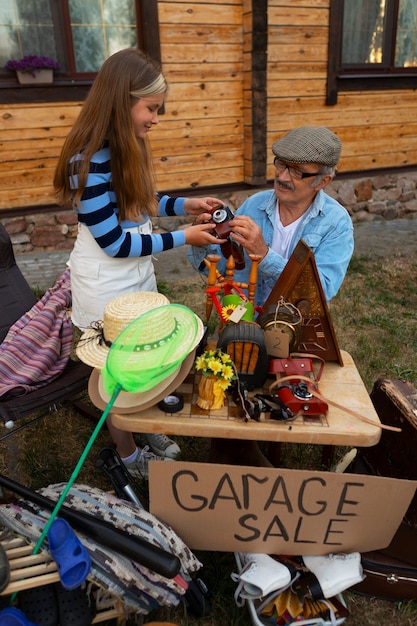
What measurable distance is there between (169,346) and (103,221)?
68 centimetres

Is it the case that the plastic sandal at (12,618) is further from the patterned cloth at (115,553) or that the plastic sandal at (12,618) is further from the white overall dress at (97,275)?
the white overall dress at (97,275)

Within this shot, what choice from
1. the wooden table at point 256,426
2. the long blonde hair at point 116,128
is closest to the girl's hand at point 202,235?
the long blonde hair at point 116,128

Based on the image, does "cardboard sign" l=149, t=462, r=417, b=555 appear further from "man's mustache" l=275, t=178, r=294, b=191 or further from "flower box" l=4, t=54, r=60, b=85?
"flower box" l=4, t=54, r=60, b=85

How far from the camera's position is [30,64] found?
179 inches

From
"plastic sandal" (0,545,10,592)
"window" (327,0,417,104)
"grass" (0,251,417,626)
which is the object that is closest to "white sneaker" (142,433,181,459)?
"grass" (0,251,417,626)

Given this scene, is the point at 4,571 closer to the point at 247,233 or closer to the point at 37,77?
the point at 247,233

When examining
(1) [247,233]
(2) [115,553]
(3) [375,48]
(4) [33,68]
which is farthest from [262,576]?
(3) [375,48]

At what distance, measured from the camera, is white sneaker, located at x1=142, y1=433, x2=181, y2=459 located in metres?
2.43

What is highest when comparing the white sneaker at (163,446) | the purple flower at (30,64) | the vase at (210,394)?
the purple flower at (30,64)

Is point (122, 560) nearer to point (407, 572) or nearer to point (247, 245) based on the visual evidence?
point (407, 572)

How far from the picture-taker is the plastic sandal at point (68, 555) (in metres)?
1.33

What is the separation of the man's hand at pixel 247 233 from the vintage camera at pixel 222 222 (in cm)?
3

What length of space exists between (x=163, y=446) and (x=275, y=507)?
3.31 ft

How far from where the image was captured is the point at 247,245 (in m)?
1.86
